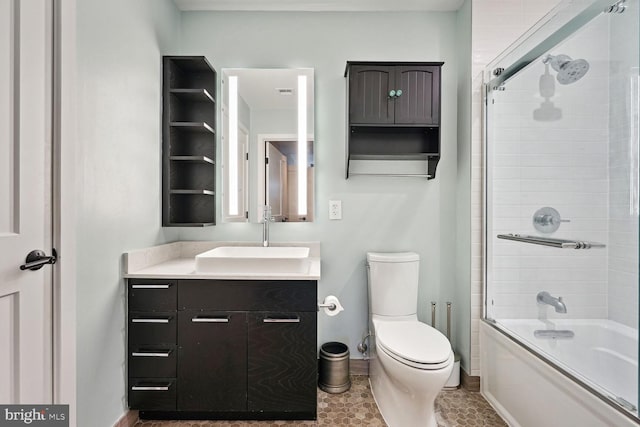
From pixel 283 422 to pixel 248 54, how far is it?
230 centimetres

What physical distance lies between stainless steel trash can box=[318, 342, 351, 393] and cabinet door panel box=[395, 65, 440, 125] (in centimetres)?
155

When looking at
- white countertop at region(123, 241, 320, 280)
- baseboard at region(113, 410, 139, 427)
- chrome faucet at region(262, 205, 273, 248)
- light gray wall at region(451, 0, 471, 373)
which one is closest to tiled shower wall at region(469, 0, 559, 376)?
light gray wall at region(451, 0, 471, 373)

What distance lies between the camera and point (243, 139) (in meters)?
2.35

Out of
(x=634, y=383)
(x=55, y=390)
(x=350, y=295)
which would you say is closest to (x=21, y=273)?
Result: (x=55, y=390)

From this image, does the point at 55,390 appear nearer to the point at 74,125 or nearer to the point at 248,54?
the point at 74,125

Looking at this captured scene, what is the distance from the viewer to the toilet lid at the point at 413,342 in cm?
163

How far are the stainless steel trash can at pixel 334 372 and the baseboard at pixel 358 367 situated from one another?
0.15 m

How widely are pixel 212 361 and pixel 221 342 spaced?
0.36 ft

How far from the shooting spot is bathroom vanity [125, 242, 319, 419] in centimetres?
177

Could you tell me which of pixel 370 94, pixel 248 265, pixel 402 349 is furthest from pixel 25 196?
pixel 370 94

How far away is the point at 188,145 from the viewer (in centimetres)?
238

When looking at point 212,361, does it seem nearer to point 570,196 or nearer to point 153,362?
point 153,362

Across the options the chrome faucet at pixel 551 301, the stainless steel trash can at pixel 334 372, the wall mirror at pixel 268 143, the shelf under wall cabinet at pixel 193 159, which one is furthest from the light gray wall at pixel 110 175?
the chrome faucet at pixel 551 301

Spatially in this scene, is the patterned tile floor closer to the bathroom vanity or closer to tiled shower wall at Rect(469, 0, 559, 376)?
the bathroom vanity
